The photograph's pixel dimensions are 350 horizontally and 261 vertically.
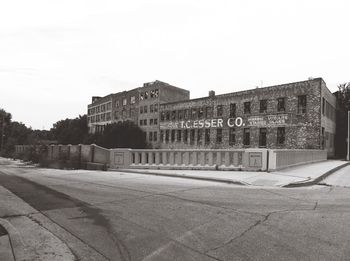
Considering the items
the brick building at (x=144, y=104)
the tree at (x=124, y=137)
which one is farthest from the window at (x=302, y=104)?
the tree at (x=124, y=137)

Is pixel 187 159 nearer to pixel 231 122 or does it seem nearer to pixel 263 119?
pixel 263 119

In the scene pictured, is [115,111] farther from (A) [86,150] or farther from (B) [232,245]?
(B) [232,245]

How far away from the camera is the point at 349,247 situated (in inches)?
160

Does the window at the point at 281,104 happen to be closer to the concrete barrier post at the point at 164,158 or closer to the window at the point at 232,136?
the window at the point at 232,136

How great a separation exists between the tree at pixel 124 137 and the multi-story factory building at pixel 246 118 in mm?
1692

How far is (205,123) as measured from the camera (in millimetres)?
45000

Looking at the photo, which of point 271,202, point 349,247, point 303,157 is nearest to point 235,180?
point 271,202

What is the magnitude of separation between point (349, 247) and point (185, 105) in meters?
45.6

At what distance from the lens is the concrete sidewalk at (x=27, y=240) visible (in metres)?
3.79

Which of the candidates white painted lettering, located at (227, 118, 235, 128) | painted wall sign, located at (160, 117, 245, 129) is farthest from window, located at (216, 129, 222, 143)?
white painted lettering, located at (227, 118, 235, 128)

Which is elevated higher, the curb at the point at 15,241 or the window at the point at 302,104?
the window at the point at 302,104

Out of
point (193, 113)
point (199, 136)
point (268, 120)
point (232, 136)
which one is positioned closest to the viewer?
point (268, 120)

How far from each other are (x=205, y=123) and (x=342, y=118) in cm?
1909

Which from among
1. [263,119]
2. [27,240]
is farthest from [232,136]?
[27,240]
